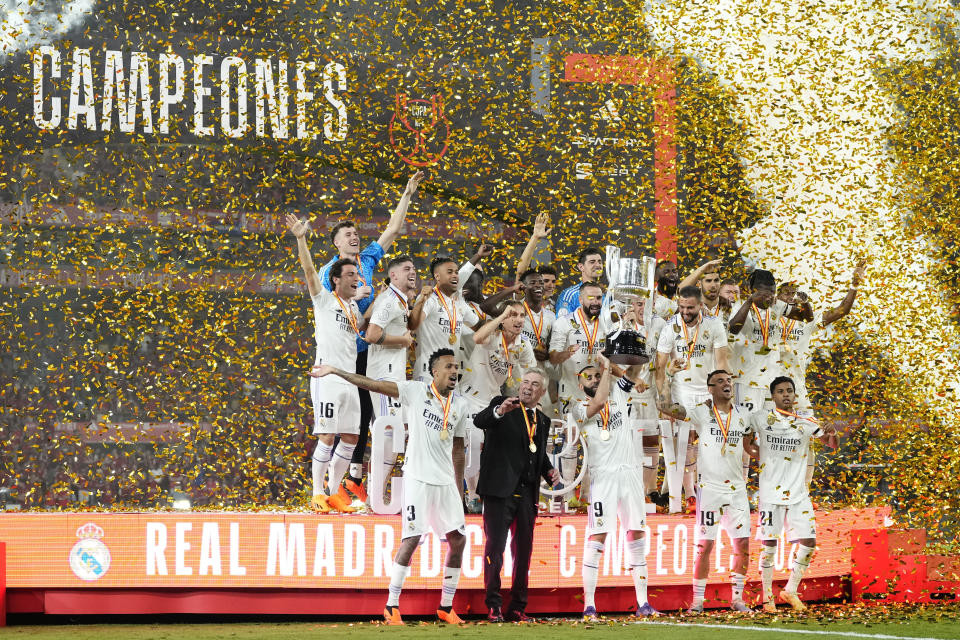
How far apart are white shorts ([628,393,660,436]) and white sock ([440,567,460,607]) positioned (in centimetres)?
225

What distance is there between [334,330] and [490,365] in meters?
1.20

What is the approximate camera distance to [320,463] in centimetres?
848

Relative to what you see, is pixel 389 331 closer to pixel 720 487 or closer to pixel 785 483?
pixel 720 487

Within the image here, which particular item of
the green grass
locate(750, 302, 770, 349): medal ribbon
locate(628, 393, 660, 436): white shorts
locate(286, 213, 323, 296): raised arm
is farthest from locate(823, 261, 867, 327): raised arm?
locate(286, 213, 323, 296): raised arm

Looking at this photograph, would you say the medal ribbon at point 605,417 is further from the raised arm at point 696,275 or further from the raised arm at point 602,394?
the raised arm at point 696,275

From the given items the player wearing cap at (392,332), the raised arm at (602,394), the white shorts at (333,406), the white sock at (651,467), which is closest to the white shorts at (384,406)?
the player wearing cap at (392,332)

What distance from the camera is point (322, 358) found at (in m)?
8.34

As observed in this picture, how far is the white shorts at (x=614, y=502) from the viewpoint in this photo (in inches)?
314

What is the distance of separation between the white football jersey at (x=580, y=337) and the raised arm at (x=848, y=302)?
7.38 ft

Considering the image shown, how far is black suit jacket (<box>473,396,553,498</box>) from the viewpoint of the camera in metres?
7.74

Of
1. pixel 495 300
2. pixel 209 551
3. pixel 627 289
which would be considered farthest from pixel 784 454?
pixel 209 551

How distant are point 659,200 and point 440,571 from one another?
20.6 feet

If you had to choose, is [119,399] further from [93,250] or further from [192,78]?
[192,78]

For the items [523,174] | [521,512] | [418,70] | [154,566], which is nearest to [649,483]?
[521,512]
